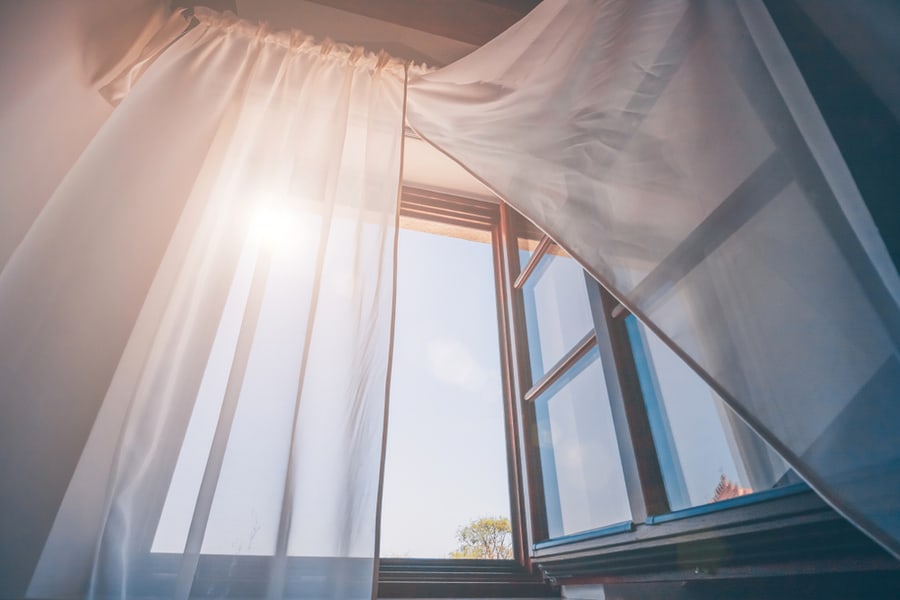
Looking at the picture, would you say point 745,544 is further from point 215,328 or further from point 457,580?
point 215,328

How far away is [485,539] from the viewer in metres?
1.25

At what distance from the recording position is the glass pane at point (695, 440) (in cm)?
67

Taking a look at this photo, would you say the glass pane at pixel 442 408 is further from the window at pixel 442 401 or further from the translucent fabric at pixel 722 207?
the translucent fabric at pixel 722 207

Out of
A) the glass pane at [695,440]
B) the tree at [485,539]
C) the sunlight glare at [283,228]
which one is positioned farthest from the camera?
the tree at [485,539]

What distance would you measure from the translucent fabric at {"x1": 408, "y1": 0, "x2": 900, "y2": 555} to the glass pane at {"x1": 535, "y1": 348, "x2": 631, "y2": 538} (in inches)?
15.9

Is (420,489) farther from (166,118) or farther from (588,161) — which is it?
(166,118)

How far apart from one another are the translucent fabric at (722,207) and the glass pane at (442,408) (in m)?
0.61

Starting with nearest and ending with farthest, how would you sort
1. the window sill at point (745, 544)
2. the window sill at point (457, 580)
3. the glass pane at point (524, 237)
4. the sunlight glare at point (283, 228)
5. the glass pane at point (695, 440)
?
the window sill at point (745, 544) → the glass pane at point (695, 440) → the sunlight glare at point (283, 228) → the window sill at point (457, 580) → the glass pane at point (524, 237)

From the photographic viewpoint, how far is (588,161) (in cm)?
→ 94

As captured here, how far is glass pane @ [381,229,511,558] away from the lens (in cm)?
122

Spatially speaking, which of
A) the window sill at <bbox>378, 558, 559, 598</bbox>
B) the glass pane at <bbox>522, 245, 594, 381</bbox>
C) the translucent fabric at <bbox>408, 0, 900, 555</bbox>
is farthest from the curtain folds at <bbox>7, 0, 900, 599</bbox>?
the window sill at <bbox>378, 558, 559, 598</bbox>

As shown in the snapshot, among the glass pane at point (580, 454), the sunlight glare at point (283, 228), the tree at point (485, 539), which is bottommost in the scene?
the tree at point (485, 539)

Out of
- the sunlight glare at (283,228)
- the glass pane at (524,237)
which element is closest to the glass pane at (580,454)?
the glass pane at (524,237)

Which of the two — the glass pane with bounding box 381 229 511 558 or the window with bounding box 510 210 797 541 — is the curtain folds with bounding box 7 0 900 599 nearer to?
the window with bounding box 510 210 797 541
